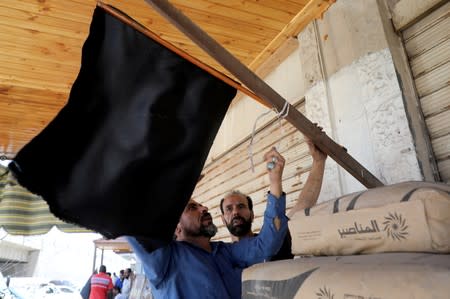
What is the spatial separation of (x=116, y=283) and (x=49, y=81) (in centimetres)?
894


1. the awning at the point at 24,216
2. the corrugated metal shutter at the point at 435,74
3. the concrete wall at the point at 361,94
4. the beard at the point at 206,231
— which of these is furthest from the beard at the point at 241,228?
the awning at the point at 24,216

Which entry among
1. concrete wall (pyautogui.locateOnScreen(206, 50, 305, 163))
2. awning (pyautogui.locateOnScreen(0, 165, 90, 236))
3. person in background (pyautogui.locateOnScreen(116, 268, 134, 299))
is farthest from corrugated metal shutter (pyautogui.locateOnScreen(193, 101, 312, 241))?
person in background (pyautogui.locateOnScreen(116, 268, 134, 299))

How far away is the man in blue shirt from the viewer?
1940 mm

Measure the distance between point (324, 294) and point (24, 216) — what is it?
386 cm

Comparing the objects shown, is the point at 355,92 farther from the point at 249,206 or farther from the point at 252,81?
the point at 249,206

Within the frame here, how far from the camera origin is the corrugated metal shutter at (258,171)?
283 centimetres

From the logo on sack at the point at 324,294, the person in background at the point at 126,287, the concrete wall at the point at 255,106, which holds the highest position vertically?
the concrete wall at the point at 255,106

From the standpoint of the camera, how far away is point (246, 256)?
2281 millimetres

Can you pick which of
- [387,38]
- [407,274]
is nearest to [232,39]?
[387,38]

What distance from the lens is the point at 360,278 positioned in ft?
2.96

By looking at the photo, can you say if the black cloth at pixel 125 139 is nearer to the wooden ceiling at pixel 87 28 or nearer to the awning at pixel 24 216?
the wooden ceiling at pixel 87 28

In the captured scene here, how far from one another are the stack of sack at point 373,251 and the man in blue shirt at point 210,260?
0.51 m

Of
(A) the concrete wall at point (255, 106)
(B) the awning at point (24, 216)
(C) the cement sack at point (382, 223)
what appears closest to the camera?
(C) the cement sack at point (382, 223)

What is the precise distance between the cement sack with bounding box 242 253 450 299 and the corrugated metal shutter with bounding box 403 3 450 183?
3.46 ft
